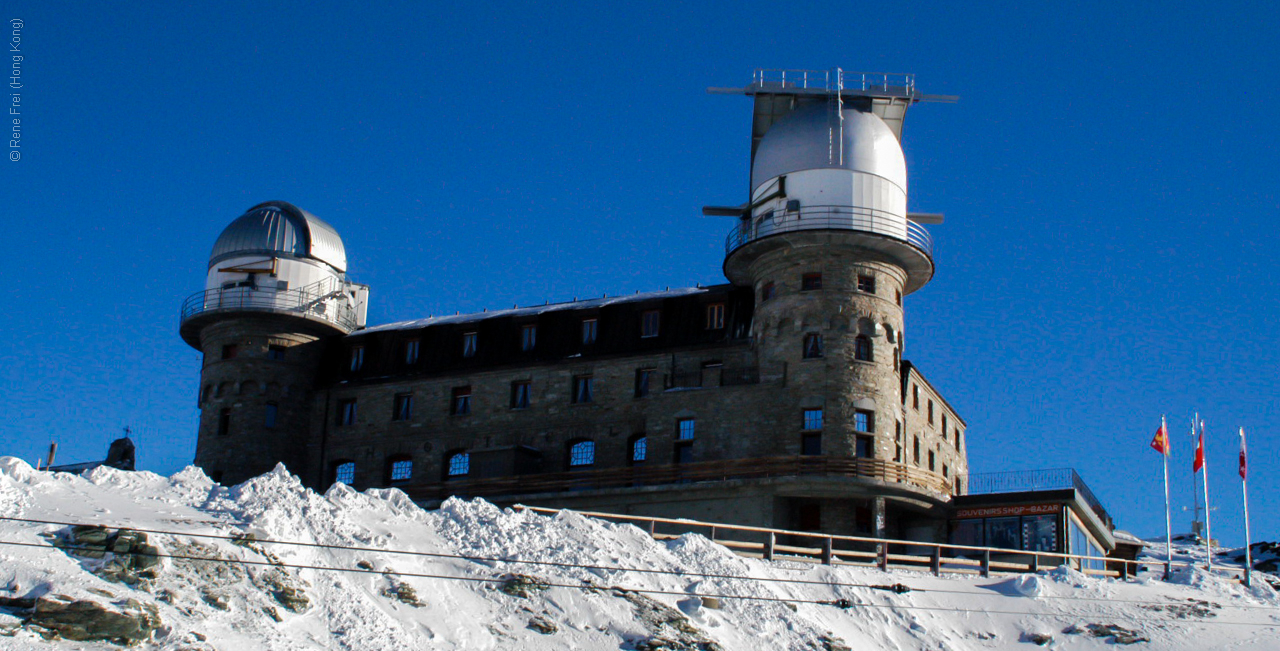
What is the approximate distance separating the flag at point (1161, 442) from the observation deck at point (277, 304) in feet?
109

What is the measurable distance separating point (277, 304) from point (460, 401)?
28.5ft

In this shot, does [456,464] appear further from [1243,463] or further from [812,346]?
[1243,463]

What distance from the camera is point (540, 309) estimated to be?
58969 millimetres

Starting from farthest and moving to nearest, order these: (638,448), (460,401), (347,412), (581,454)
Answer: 1. (347,412)
2. (460,401)
3. (581,454)
4. (638,448)

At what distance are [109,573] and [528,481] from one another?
2638 centimetres

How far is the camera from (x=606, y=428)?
175 feet

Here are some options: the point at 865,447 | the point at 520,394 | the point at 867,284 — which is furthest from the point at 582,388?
the point at 865,447

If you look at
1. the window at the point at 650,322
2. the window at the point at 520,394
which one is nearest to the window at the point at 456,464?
the window at the point at 520,394

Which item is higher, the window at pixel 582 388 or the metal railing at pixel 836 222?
the metal railing at pixel 836 222

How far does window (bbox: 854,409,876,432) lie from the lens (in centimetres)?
4759

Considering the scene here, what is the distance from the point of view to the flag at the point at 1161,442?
46000 mm

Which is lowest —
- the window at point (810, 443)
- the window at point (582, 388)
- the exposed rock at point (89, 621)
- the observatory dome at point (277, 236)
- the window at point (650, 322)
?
the exposed rock at point (89, 621)

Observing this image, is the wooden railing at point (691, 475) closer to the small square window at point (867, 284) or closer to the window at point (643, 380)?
the window at point (643, 380)

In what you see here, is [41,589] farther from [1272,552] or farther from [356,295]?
[1272,552]
